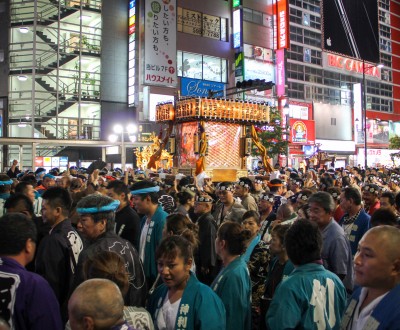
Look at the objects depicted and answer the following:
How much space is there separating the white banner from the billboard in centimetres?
1936

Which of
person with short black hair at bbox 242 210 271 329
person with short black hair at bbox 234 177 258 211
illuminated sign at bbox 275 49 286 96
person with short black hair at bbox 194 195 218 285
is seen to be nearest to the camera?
person with short black hair at bbox 242 210 271 329

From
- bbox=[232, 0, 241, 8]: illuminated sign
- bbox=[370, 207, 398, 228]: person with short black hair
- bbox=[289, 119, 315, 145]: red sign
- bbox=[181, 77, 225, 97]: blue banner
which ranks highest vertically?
bbox=[232, 0, 241, 8]: illuminated sign

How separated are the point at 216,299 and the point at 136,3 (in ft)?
117

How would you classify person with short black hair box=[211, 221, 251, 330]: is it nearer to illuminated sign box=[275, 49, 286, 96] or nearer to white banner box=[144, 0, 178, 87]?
white banner box=[144, 0, 178, 87]

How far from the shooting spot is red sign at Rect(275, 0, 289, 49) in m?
44.0

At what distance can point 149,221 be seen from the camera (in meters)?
5.98

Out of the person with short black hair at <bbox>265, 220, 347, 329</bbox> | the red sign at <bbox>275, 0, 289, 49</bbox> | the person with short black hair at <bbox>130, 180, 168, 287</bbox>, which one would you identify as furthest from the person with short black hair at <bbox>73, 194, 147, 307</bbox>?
the red sign at <bbox>275, 0, 289, 49</bbox>

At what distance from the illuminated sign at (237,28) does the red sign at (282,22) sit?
5127 mm

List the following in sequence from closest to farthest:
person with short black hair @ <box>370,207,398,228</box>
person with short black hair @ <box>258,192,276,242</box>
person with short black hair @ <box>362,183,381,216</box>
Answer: person with short black hair @ <box>370,207,398,228</box>, person with short black hair @ <box>258,192,276,242</box>, person with short black hair @ <box>362,183,381,216</box>

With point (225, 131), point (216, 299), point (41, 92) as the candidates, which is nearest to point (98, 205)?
point (216, 299)

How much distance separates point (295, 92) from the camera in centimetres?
4878

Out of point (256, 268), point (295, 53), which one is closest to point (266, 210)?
point (256, 268)

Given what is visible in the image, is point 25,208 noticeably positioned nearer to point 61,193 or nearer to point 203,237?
point 61,193

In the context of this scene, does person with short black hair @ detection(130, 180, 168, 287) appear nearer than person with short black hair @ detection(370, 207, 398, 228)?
No
